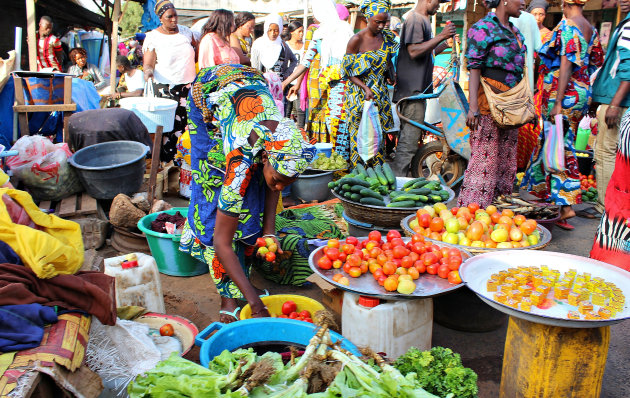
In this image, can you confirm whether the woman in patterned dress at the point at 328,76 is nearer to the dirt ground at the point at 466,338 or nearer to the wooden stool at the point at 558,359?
the dirt ground at the point at 466,338

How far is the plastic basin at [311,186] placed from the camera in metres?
5.42

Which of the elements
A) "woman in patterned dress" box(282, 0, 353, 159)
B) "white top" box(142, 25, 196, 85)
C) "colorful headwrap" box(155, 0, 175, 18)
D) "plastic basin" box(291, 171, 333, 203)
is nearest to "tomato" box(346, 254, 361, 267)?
"plastic basin" box(291, 171, 333, 203)

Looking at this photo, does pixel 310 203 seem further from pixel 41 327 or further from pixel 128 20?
pixel 128 20

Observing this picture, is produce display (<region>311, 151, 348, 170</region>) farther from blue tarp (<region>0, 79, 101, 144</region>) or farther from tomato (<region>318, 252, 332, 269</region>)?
blue tarp (<region>0, 79, 101, 144</region>)

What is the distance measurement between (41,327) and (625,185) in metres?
3.09

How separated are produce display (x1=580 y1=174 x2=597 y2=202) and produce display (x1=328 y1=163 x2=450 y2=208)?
9.43 feet

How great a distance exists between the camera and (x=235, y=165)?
8.14ft

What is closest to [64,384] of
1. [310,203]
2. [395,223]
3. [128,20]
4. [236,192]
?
[236,192]

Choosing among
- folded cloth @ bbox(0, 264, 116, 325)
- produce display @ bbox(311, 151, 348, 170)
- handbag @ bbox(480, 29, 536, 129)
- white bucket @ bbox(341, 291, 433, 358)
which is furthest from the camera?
produce display @ bbox(311, 151, 348, 170)

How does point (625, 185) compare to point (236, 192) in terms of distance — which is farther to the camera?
point (625, 185)

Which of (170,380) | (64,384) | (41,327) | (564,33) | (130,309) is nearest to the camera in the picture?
(170,380)

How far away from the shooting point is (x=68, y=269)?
226cm

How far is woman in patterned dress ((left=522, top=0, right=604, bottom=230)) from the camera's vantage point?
500 cm

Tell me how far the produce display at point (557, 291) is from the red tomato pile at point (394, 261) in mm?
331
